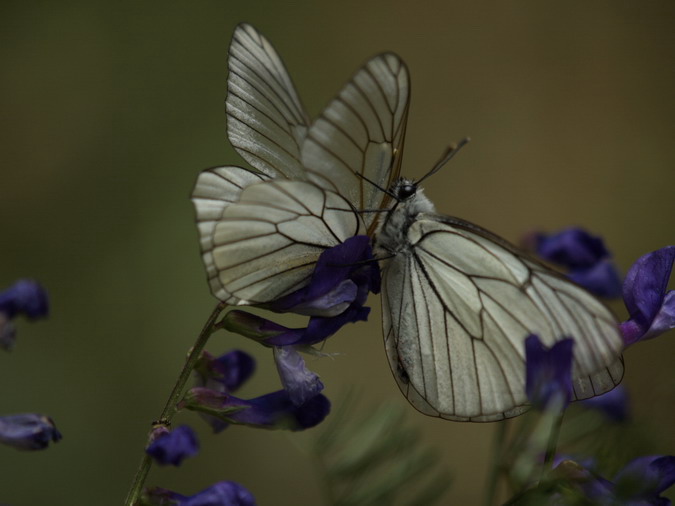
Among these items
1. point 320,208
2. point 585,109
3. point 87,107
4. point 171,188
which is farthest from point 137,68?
point 320,208

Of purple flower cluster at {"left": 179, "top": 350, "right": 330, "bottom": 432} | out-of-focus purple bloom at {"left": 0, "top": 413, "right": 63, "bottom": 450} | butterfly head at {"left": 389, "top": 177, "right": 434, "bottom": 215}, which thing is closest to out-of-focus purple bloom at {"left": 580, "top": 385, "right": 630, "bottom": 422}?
butterfly head at {"left": 389, "top": 177, "right": 434, "bottom": 215}

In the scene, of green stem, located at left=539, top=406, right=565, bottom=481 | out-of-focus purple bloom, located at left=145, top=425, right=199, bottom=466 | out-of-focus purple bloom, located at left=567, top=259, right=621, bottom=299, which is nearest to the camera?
green stem, located at left=539, top=406, right=565, bottom=481

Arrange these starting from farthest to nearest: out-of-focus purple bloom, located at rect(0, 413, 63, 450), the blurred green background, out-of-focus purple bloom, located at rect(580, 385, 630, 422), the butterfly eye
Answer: the blurred green background → out-of-focus purple bloom, located at rect(580, 385, 630, 422) → the butterfly eye → out-of-focus purple bloom, located at rect(0, 413, 63, 450)

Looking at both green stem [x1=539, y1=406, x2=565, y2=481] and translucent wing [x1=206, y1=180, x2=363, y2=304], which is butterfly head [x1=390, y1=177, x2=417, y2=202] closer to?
translucent wing [x1=206, y1=180, x2=363, y2=304]

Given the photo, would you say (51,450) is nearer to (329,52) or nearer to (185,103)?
(185,103)

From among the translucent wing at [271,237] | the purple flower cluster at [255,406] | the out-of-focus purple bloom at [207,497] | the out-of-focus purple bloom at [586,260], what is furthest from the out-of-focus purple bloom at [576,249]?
the out-of-focus purple bloom at [207,497]

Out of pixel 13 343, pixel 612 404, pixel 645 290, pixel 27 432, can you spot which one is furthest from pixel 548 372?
pixel 13 343
